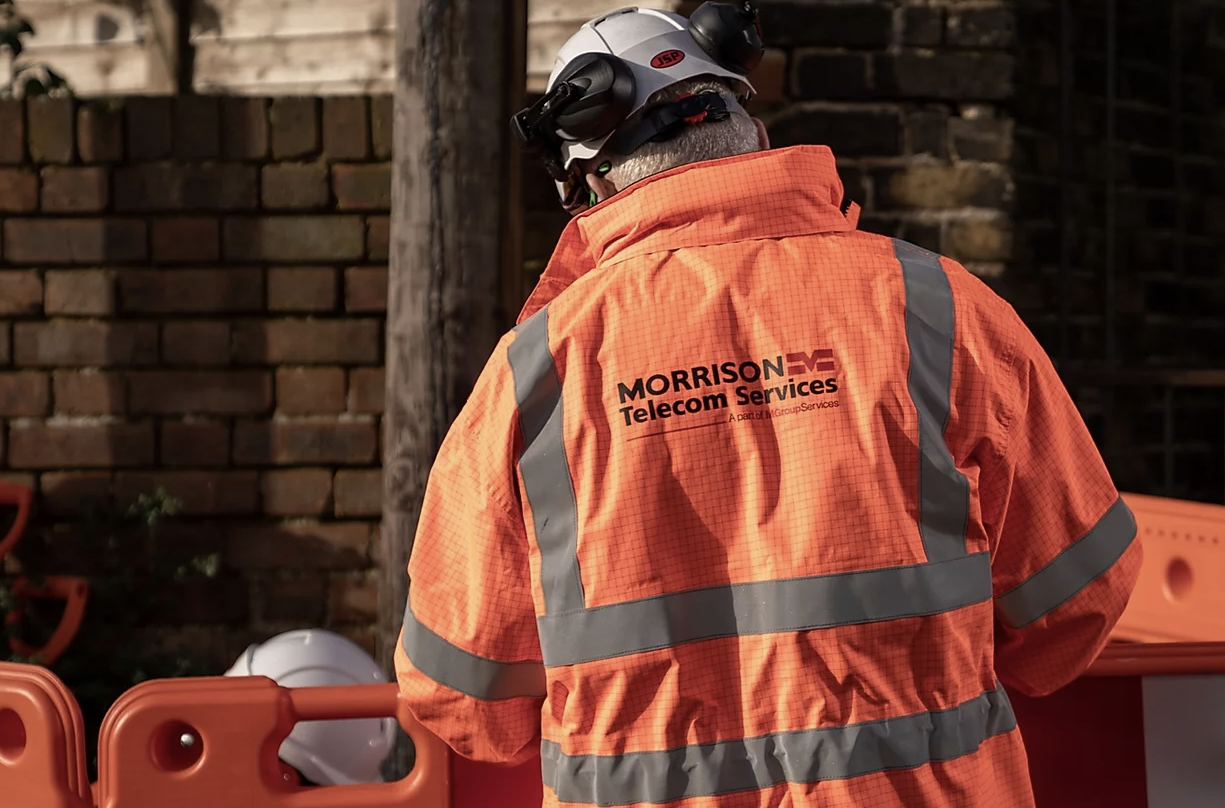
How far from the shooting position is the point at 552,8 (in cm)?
557

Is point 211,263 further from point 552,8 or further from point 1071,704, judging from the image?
point 1071,704

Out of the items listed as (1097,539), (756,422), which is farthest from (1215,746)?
(756,422)

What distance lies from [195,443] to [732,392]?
351 cm

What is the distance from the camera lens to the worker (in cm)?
146

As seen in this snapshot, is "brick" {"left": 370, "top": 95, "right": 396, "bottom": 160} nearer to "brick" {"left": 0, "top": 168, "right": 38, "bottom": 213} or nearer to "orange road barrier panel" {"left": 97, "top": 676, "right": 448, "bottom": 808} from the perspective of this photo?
"brick" {"left": 0, "top": 168, "right": 38, "bottom": 213}

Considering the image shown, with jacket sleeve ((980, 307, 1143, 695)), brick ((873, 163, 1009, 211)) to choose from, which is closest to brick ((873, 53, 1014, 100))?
brick ((873, 163, 1009, 211))

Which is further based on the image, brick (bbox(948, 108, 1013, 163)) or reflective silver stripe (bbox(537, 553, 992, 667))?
brick (bbox(948, 108, 1013, 163))

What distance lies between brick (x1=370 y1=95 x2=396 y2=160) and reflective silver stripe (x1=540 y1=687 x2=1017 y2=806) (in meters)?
3.36

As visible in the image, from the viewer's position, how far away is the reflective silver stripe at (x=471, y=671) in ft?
5.24

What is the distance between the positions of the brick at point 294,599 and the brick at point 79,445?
63cm

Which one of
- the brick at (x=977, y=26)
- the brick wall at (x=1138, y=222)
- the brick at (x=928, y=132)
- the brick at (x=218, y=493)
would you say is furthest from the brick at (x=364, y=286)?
the brick wall at (x=1138, y=222)

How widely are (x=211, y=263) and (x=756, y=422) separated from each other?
3511 millimetres

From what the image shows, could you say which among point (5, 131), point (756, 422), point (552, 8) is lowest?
point (756, 422)

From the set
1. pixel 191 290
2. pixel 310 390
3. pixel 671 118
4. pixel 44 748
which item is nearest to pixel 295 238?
pixel 191 290
